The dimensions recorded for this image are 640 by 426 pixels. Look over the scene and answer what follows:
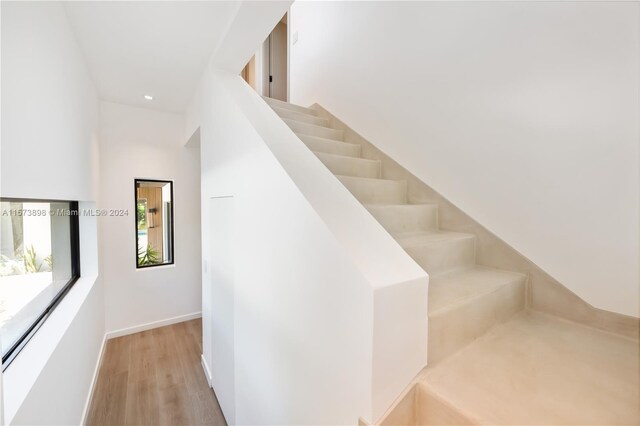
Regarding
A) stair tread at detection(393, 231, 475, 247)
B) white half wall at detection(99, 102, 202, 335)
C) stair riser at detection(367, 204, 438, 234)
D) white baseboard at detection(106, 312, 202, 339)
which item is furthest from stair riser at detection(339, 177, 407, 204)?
white baseboard at detection(106, 312, 202, 339)

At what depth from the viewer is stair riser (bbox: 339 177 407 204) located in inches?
68.4

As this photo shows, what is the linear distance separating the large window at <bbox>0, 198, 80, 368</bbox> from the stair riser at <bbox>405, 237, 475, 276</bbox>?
186cm

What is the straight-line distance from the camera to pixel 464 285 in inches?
49.9

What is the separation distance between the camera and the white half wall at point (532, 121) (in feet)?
3.75

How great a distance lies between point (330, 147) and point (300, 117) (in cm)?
68

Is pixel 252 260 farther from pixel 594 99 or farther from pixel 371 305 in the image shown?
Answer: pixel 594 99

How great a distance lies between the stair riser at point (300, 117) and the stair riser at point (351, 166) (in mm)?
820

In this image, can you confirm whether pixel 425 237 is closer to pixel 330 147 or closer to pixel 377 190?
pixel 377 190

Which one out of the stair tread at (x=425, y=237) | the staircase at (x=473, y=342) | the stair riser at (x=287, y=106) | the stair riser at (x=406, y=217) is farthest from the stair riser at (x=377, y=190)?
the stair riser at (x=287, y=106)

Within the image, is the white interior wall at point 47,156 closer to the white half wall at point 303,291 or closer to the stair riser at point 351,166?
the white half wall at point 303,291

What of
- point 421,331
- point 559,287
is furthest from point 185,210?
point 559,287

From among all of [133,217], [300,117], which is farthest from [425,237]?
[133,217]

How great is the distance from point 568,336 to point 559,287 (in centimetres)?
26

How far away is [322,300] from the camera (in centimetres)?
88
